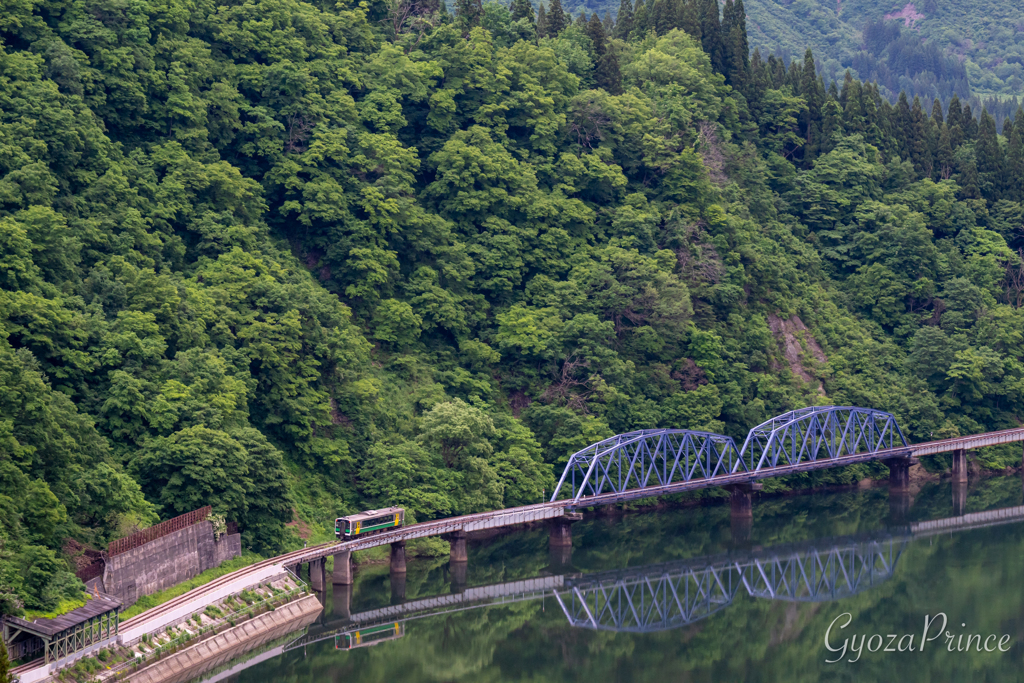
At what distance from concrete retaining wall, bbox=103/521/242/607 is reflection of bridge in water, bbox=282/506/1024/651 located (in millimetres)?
5810

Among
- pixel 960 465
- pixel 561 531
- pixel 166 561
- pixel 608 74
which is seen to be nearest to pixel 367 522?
pixel 166 561

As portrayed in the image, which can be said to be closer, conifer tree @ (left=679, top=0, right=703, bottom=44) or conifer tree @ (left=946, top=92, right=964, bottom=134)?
conifer tree @ (left=679, top=0, right=703, bottom=44)

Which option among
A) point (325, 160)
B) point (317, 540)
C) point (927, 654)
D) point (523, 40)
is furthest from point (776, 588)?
point (523, 40)

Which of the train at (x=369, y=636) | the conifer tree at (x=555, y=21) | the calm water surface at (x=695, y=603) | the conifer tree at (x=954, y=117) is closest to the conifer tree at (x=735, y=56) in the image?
the conifer tree at (x=555, y=21)

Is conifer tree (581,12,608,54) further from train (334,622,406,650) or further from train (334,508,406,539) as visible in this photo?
train (334,622,406,650)

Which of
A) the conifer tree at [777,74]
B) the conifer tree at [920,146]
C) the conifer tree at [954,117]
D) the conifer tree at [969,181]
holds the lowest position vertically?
the conifer tree at [969,181]

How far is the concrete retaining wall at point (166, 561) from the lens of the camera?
175 ft

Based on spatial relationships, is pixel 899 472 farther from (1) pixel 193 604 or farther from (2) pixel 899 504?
(1) pixel 193 604

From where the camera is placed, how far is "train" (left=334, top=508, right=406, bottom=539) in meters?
65.1

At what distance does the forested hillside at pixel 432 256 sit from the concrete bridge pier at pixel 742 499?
593cm

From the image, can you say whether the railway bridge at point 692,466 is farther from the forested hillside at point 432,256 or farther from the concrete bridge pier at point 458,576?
the forested hillside at point 432,256

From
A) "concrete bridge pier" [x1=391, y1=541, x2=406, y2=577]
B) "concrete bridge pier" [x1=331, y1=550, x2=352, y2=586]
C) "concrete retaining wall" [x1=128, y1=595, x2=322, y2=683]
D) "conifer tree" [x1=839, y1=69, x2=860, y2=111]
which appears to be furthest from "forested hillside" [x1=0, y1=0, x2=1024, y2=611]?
"concrete retaining wall" [x1=128, y1=595, x2=322, y2=683]

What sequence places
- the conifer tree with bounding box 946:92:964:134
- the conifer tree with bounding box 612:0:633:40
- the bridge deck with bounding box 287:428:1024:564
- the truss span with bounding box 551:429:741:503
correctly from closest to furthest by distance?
the bridge deck with bounding box 287:428:1024:564, the truss span with bounding box 551:429:741:503, the conifer tree with bounding box 612:0:633:40, the conifer tree with bounding box 946:92:964:134

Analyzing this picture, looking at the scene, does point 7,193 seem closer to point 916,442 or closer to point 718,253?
point 718,253
